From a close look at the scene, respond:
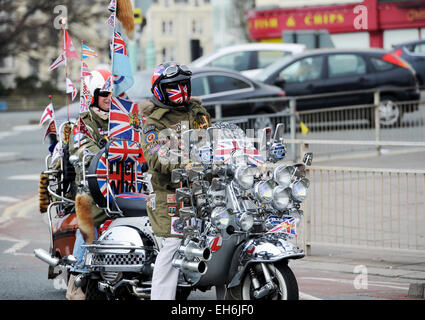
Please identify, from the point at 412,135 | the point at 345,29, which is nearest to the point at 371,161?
the point at 412,135

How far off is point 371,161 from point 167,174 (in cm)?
990

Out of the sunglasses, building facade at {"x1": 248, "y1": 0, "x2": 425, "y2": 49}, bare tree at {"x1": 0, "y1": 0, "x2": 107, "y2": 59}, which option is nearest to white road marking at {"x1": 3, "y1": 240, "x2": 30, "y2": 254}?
the sunglasses

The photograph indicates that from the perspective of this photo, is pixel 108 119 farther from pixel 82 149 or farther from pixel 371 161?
pixel 371 161

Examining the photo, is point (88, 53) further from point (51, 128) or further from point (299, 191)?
point (299, 191)

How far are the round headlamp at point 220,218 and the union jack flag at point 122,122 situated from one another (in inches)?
64.1

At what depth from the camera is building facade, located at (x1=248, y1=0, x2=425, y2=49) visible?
1375 inches

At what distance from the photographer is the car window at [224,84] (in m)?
18.3

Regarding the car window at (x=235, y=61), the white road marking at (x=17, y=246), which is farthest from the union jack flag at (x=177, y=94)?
the car window at (x=235, y=61)

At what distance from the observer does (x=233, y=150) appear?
5.66 metres

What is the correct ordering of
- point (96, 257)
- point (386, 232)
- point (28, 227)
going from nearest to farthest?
point (96, 257)
point (386, 232)
point (28, 227)

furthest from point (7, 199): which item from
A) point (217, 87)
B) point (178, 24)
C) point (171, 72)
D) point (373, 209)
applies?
point (178, 24)

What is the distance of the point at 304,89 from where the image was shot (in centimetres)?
2055

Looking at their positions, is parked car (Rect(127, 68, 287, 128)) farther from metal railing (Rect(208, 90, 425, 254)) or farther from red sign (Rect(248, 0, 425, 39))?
red sign (Rect(248, 0, 425, 39))

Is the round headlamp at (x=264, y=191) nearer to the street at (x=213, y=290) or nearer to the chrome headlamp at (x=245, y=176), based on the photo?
the chrome headlamp at (x=245, y=176)
